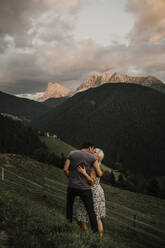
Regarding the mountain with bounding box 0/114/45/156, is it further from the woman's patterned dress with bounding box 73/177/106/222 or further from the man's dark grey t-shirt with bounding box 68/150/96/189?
the man's dark grey t-shirt with bounding box 68/150/96/189

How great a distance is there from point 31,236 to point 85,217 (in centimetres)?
254

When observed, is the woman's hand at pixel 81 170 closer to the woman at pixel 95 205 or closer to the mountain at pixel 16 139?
the woman at pixel 95 205

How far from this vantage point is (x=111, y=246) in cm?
484

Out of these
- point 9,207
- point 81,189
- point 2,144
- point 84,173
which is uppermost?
point 84,173

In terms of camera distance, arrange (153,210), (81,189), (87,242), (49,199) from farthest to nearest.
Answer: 1. (153,210)
2. (49,199)
3. (81,189)
4. (87,242)

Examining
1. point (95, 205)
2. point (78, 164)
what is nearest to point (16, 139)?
point (95, 205)

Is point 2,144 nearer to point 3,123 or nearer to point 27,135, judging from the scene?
point 27,135

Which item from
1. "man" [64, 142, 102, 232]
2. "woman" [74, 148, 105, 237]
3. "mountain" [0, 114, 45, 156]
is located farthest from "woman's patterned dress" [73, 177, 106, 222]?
"mountain" [0, 114, 45, 156]

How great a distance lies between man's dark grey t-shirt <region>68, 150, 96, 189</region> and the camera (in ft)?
20.0

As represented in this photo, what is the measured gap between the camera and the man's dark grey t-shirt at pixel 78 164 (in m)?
6.09

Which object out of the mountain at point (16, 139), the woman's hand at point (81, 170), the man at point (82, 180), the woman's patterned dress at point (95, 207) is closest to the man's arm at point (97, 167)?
the man at point (82, 180)

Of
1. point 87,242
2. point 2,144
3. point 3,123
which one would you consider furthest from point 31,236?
point 3,123

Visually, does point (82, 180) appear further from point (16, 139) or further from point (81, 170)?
point (16, 139)

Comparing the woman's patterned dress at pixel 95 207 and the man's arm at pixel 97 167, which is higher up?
the man's arm at pixel 97 167
